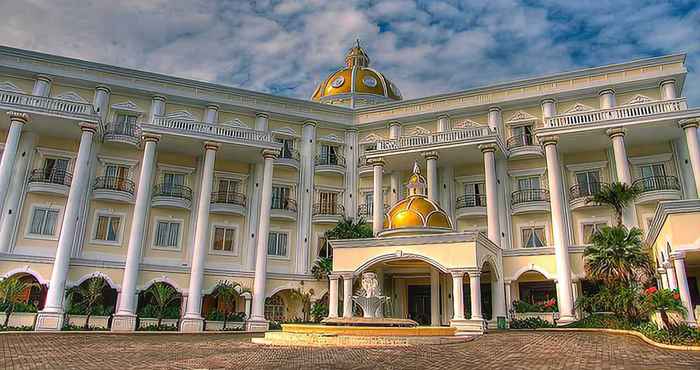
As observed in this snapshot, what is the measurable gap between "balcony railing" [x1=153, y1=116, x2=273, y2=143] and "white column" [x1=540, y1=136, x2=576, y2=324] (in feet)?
54.5

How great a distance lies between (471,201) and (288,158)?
40.4ft

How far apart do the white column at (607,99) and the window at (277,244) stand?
69.0 feet

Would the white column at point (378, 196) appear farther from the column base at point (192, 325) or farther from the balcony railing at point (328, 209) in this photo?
the column base at point (192, 325)

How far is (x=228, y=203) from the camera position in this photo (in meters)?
31.8

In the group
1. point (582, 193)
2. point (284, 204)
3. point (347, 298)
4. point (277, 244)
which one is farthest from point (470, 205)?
point (277, 244)

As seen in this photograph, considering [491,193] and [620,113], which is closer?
[620,113]

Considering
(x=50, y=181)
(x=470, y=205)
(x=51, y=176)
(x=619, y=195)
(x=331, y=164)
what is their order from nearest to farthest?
(x=619, y=195) < (x=50, y=181) < (x=51, y=176) < (x=470, y=205) < (x=331, y=164)

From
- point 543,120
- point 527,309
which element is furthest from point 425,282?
point 543,120

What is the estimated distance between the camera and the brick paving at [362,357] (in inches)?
411

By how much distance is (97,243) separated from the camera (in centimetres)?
2906

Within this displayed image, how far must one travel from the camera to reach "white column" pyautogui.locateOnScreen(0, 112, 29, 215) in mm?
26094

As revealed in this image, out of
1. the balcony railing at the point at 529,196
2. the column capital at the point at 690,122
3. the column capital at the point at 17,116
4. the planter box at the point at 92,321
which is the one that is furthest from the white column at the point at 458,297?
the column capital at the point at 17,116

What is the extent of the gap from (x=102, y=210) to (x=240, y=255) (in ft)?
27.9

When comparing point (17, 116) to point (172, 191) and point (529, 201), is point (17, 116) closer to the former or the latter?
point (172, 191)
